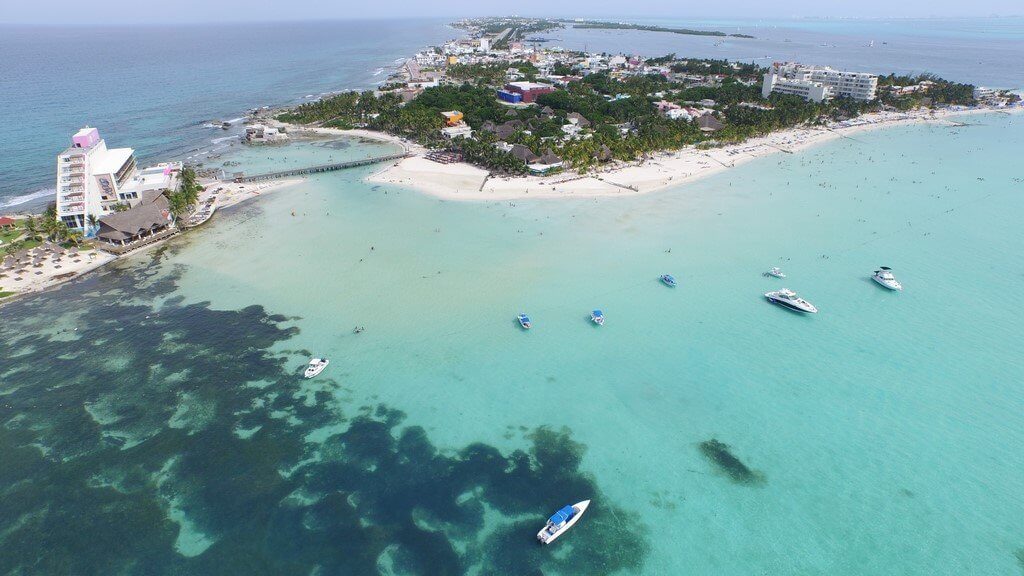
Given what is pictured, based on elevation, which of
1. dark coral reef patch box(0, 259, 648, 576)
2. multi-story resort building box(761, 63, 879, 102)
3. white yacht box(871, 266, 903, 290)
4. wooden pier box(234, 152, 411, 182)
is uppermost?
multi-story resort building box(761, 63, 879, 102)

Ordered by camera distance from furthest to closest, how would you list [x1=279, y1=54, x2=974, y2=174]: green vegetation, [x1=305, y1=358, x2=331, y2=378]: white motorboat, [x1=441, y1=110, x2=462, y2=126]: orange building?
1. [x1=441, y1=110, x2=462, y2=126]: orange building
2. [x1=279, y1=54, x2=974, y2=174]: green vegetation
3. [x1=305, y1=358, x2=331, y2=378]: white motorboat

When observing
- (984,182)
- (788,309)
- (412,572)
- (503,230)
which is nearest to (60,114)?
(503,230)

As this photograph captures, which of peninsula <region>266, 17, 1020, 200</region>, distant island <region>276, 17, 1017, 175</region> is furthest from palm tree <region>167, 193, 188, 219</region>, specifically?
distant island <region>276, 17, 1017, 175</region>

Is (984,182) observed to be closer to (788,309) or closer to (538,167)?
(788,309)

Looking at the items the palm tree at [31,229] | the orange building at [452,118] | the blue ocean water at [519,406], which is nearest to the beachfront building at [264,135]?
the orange building at [452,118]

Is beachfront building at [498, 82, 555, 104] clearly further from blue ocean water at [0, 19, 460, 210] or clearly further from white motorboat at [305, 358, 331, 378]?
white motorboat at [305, 358, 331, 378]
